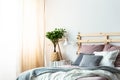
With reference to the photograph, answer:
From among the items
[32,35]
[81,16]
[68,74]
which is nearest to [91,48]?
[81,16]

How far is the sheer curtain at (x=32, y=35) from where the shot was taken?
491 centimetres

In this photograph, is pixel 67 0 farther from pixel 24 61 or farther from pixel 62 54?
pixel 24 61

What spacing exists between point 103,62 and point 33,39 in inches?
70.0

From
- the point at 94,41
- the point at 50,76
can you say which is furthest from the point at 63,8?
the point at 50,76

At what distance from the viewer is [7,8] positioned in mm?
4500

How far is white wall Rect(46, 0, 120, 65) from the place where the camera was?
466cm

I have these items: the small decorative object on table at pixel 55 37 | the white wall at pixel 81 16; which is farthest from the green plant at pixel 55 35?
the white wall at pixel 81 16

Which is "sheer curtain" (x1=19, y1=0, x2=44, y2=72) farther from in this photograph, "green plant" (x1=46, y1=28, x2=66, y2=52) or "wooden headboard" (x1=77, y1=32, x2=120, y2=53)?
"wooden headboard" (x1=77, y1=32, x2=120, y2=53)

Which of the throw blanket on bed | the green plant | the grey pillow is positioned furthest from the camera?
the green plant

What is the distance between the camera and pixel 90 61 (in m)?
4.04

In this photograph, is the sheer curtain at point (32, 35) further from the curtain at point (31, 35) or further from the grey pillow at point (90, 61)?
the grey pillow at point (90, 61)

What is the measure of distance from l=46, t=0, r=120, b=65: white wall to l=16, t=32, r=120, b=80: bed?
166 mm

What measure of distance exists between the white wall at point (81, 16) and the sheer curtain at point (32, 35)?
0.69 feet

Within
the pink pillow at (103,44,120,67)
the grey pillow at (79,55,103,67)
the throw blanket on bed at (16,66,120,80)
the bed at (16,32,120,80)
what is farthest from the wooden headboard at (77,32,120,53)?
the throw blanket on bed at (16,66,120,80)
